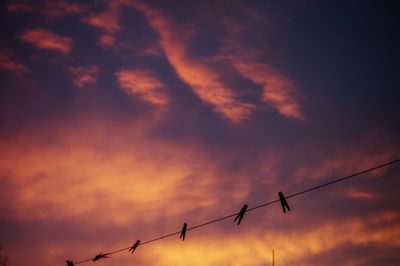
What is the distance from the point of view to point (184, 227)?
14.9 m

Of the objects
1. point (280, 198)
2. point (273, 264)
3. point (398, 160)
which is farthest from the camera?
point (273, 264)

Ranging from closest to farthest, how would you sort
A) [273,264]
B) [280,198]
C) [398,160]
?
[398,160] < [280,198] < [273,264]

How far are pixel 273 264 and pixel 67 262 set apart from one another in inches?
1061

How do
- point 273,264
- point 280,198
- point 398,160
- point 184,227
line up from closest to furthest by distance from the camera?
point 398,160 < point 280,198 < point 184,227 < point 273,264

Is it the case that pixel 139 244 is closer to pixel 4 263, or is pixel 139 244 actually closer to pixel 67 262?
pixel 67 262

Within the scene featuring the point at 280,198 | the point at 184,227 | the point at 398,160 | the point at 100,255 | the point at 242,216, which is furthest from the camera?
the point at 100,255

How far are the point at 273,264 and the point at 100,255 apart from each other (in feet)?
88.4

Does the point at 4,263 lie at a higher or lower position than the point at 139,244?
higher

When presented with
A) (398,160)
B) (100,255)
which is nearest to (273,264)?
(100,255)

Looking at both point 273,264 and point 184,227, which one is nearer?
point 184,227

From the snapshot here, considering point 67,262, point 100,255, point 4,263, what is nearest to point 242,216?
point 100,255

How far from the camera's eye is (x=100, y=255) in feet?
54.5

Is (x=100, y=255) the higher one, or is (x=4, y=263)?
(x=4, y=263)

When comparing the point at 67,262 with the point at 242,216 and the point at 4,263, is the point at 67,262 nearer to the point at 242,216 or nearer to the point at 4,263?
the point at 242,216
